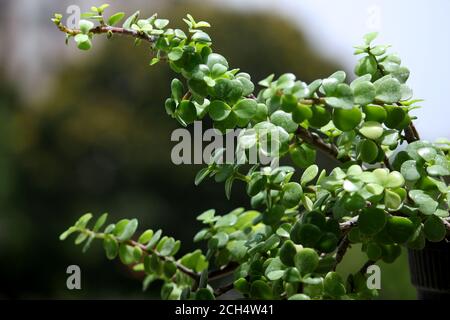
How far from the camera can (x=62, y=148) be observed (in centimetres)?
299

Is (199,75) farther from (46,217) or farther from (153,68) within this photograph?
(46,217)

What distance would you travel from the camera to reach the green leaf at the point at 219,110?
1.78 ft

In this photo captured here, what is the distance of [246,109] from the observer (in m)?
0.54

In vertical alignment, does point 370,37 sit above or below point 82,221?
above

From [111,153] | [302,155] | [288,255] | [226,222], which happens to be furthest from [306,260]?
[111,153]

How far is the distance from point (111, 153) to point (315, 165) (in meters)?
2.47

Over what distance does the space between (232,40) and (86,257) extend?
1309 mm

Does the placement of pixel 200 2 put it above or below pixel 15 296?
above

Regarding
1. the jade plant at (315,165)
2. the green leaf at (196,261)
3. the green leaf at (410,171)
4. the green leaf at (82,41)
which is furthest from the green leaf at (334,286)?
the green leaf at (82,41)

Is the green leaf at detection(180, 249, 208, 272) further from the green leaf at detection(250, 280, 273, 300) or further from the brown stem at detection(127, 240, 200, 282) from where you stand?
the green leaf at detection(250, 280, 273, 300)

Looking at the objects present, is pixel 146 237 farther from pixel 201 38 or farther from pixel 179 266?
pixel 201 38

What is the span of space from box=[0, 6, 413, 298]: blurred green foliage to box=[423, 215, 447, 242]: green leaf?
2102mm

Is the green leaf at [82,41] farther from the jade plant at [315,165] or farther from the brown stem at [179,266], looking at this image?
the brown stem at [179,266]
